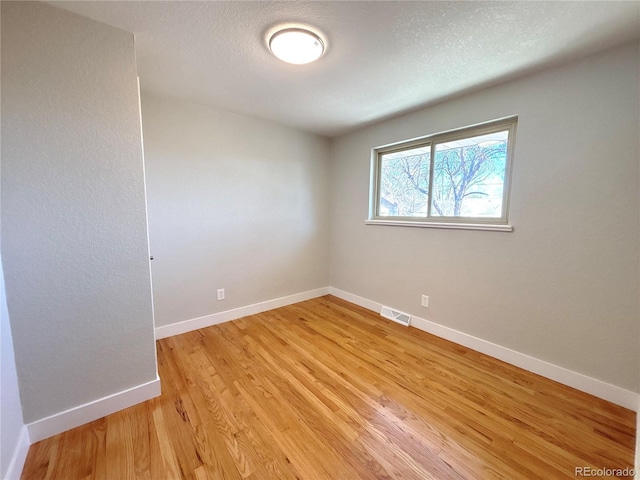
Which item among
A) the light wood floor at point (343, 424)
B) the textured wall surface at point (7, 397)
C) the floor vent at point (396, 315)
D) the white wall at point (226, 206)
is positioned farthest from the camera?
the floor vent at point (396, 315)

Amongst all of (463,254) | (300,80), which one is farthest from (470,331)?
(300,80)

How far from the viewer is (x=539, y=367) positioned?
74.4 inches

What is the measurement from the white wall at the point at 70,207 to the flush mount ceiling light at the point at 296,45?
→ 843mm

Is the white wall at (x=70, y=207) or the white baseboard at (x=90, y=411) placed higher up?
the white wall at (x=70, y=207)

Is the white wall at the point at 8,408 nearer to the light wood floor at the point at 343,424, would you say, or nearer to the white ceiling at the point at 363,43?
the light wood floor at the point at 343,424

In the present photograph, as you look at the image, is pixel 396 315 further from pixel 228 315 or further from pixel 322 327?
pixel 228 315

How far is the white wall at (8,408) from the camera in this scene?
104cm

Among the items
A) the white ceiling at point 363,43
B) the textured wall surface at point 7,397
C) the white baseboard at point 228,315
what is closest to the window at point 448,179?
the white ceiling at point 363,43

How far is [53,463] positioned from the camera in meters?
1.21

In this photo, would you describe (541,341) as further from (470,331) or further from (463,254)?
(463,254)

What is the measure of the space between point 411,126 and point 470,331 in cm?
206

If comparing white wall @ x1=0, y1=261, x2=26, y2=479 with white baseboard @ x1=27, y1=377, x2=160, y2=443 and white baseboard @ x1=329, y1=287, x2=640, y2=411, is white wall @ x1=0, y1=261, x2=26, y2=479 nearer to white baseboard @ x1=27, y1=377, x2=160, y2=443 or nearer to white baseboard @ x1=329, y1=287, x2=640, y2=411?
white baseboard @ x1=27, y1=377, x2=160, y2=443

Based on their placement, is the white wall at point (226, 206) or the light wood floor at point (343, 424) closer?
the light wood floor at point (343, 424)

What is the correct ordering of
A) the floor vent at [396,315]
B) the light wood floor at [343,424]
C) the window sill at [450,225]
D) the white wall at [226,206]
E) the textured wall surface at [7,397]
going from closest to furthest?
the textured wall surface at [7,397], the light wood floor at [343,424], the window sill at [450,225], the white wall at [226,206], the floor vent at [396,315]
